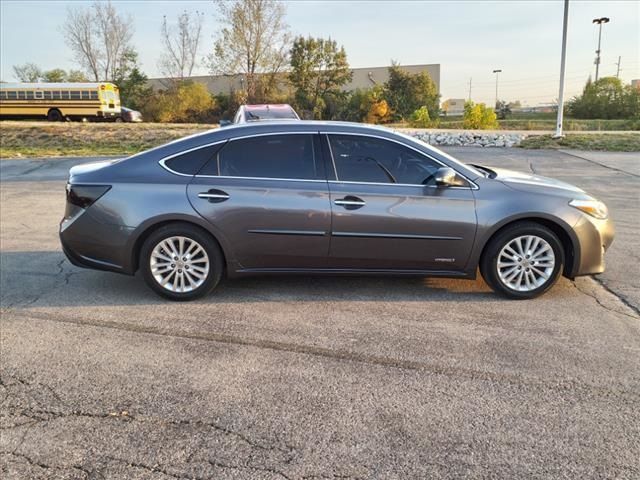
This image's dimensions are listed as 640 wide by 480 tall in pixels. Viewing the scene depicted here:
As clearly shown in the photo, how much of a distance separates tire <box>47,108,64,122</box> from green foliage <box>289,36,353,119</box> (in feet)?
57.8

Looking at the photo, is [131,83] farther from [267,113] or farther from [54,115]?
[267,113]

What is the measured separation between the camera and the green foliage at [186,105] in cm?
3997

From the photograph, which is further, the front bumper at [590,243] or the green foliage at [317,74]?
the green foliage at [317,74]

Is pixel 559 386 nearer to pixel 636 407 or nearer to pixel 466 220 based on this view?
pixel 636 407

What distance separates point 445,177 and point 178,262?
2486 millimetres

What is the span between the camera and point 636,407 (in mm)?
3066

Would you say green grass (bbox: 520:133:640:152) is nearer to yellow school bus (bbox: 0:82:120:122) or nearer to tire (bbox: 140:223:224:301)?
tire (bbox: 140:223:224:301)

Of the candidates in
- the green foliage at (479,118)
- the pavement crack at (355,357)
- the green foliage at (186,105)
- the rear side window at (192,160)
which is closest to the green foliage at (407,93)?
the green foliage at (479,118)

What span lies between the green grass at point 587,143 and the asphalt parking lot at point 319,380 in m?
16.3

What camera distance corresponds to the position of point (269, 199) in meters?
4.66

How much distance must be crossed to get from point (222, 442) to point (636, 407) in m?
2.36

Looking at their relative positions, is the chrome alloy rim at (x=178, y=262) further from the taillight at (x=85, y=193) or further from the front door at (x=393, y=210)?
the front door at (x=393, y=210)

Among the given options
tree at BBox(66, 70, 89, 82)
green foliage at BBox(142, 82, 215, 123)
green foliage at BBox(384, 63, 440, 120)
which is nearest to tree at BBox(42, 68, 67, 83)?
tree at BBox(66, 70, 89, 82)

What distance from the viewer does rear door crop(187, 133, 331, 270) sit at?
4.66m
